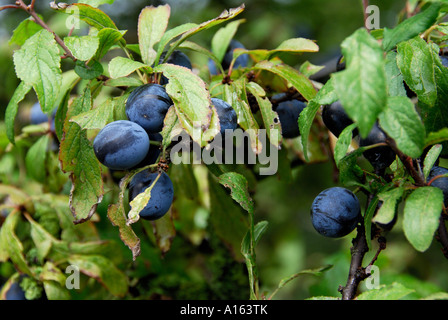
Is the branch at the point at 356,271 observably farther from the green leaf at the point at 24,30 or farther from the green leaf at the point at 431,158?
the green leaf at the point at 24,30

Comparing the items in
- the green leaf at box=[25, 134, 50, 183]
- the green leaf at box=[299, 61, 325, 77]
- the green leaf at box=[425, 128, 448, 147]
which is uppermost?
the green leaf at box=[299, 61, 325, 77]

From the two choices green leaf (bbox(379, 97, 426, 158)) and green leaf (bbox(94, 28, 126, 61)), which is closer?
green leaf (bbox(379, 97, 426, 158))

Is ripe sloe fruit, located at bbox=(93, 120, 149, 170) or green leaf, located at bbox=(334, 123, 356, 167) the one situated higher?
ripe sloe fruit, located at bbox=(93, 120, 149, 170)

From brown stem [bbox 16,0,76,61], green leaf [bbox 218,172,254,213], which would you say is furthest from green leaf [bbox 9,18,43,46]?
green leaf [bbox 218,172,254,213]

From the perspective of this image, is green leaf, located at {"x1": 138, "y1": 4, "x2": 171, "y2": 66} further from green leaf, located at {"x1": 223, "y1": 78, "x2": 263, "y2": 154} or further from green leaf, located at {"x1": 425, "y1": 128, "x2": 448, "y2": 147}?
green leaf, located at {"x1": 425, "y1": 128, "x2": 448, "y2": 147}

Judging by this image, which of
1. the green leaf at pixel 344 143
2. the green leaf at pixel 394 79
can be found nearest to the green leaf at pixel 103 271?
the green leaf at pixel 344 143

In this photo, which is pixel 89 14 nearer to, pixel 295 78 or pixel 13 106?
pixel 13 106
